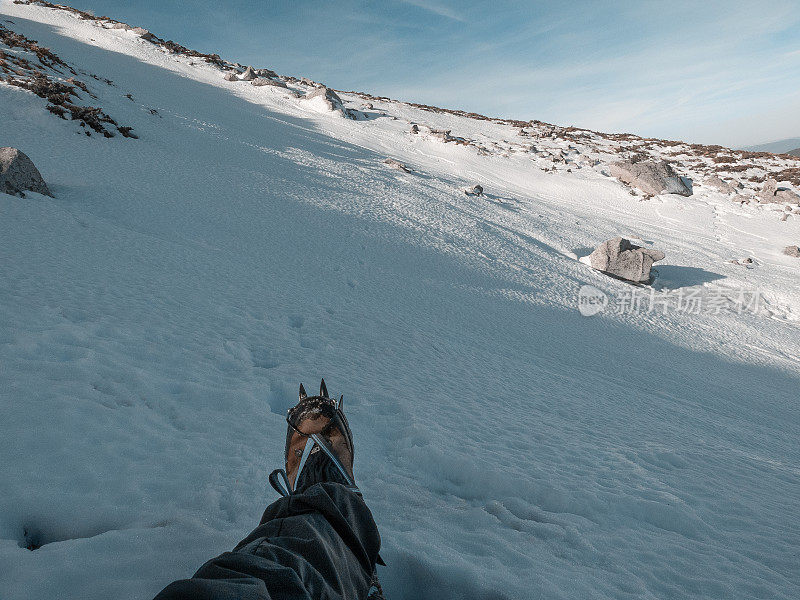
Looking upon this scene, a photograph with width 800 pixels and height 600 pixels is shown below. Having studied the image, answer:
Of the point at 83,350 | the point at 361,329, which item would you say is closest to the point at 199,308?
the point at 83,350

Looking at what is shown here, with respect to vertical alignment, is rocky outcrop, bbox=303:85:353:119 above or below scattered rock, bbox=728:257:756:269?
above

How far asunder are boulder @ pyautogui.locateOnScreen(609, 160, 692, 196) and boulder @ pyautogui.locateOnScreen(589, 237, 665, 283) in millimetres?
12188

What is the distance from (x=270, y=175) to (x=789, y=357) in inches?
607

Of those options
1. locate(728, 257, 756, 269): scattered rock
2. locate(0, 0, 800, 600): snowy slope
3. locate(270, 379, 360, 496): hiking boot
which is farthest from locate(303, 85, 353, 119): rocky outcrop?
locate(270, 379, 360, 496): hiking boot

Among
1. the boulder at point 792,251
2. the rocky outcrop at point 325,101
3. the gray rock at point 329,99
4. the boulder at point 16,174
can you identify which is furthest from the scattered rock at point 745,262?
the gray rock at point 329,99

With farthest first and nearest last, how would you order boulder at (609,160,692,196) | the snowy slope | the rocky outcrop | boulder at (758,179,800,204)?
1. the rocky outcrop
2. boulder at (609,160,692,196)
3. boulder at (758,179,800,204)
4. the snowy slope

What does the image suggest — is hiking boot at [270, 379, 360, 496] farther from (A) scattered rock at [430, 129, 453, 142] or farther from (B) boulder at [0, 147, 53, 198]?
(A) scattered rock at [430, 129, 453, 142]

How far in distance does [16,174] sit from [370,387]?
280 inches

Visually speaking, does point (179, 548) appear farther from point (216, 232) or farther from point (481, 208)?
point (481, 208)

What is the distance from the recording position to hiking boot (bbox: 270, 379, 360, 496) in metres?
2.40

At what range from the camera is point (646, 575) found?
2.34 m

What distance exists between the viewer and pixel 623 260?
12.5 meters

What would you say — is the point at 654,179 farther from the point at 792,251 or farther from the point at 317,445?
the point at 317,445

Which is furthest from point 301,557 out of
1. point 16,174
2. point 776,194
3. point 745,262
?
point 776,194
